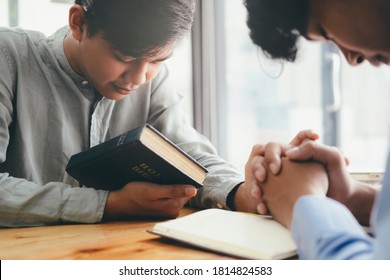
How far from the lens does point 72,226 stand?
90cm

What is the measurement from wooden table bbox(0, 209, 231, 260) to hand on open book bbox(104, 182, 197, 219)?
1.4 inches

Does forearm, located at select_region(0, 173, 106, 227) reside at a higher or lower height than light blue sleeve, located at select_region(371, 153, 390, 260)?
lower

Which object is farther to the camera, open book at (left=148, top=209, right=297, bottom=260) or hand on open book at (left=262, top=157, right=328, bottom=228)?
hand on open book at (left=262, top=157, right=328, bottom=228)

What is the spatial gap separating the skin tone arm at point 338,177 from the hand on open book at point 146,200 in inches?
6.9

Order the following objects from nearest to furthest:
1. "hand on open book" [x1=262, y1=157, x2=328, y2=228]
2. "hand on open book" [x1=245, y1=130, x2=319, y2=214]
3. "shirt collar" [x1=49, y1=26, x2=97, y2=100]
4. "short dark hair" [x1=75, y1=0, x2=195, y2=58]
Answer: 1. "hand on open book" [x1=262, y1=157, x2=328, y2=228]
2. "hand on open book" [x1=245, y1=130, x2=319, y2=214]
3. "short dark hair" [x1=75, y1=0, x2=195, y2=58]
4. "shirt collar" [x1=49, y1=26, x2=97, y2=100]

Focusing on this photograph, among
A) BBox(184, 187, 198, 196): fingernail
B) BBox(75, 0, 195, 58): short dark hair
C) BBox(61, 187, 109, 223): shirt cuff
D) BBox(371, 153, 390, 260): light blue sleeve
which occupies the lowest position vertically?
BBox(61, 187, 109, 223): shirt cuff

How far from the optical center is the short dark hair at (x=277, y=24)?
0.78m

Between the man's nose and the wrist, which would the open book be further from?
the man's nose

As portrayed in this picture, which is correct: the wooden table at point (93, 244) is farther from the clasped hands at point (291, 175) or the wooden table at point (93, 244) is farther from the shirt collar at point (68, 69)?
the shirt collar at point (68, 69)

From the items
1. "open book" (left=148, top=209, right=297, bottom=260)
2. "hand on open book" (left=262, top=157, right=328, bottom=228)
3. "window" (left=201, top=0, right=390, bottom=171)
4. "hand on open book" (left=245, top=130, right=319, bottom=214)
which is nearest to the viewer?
"open book" (left=148, top=209, right=297, bottom=260)

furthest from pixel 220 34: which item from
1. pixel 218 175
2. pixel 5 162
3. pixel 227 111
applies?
pixel 5 162

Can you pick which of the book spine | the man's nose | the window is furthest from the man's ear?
the window

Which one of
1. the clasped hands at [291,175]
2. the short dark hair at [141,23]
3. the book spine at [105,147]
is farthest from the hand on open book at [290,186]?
the short dark hair at [141,23]

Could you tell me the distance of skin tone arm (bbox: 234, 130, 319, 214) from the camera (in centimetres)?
85
